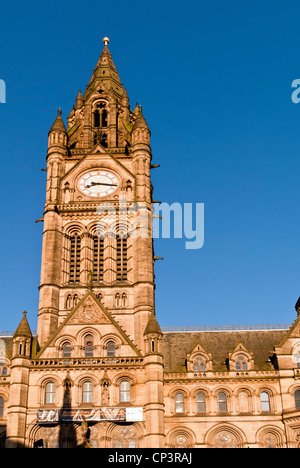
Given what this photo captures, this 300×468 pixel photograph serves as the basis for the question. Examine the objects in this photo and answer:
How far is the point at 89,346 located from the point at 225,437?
12.7 metres

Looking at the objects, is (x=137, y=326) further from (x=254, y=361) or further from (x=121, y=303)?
(x=254, y=361)

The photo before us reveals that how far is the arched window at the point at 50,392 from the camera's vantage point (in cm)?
4812

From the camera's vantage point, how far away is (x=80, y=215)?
193 feet

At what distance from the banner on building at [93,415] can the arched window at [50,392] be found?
45.8 inches

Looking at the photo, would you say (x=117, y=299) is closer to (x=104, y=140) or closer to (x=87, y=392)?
(x=87, y=392)

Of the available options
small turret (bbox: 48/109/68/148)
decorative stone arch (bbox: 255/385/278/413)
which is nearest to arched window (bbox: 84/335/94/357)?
decorative stone arch (bbox: 255/385/278/413)

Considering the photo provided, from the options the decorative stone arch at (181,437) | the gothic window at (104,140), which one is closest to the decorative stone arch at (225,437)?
the decorative stone arch at (181,437)

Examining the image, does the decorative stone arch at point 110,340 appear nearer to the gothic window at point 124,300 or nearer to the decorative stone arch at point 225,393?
the gothic window at point 124,300

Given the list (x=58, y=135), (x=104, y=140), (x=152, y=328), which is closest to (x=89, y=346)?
(x=152, y=328)

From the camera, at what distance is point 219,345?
184 ft

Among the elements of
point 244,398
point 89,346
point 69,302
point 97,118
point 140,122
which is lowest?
point 244,398

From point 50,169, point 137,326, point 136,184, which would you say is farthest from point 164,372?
point 50,169
